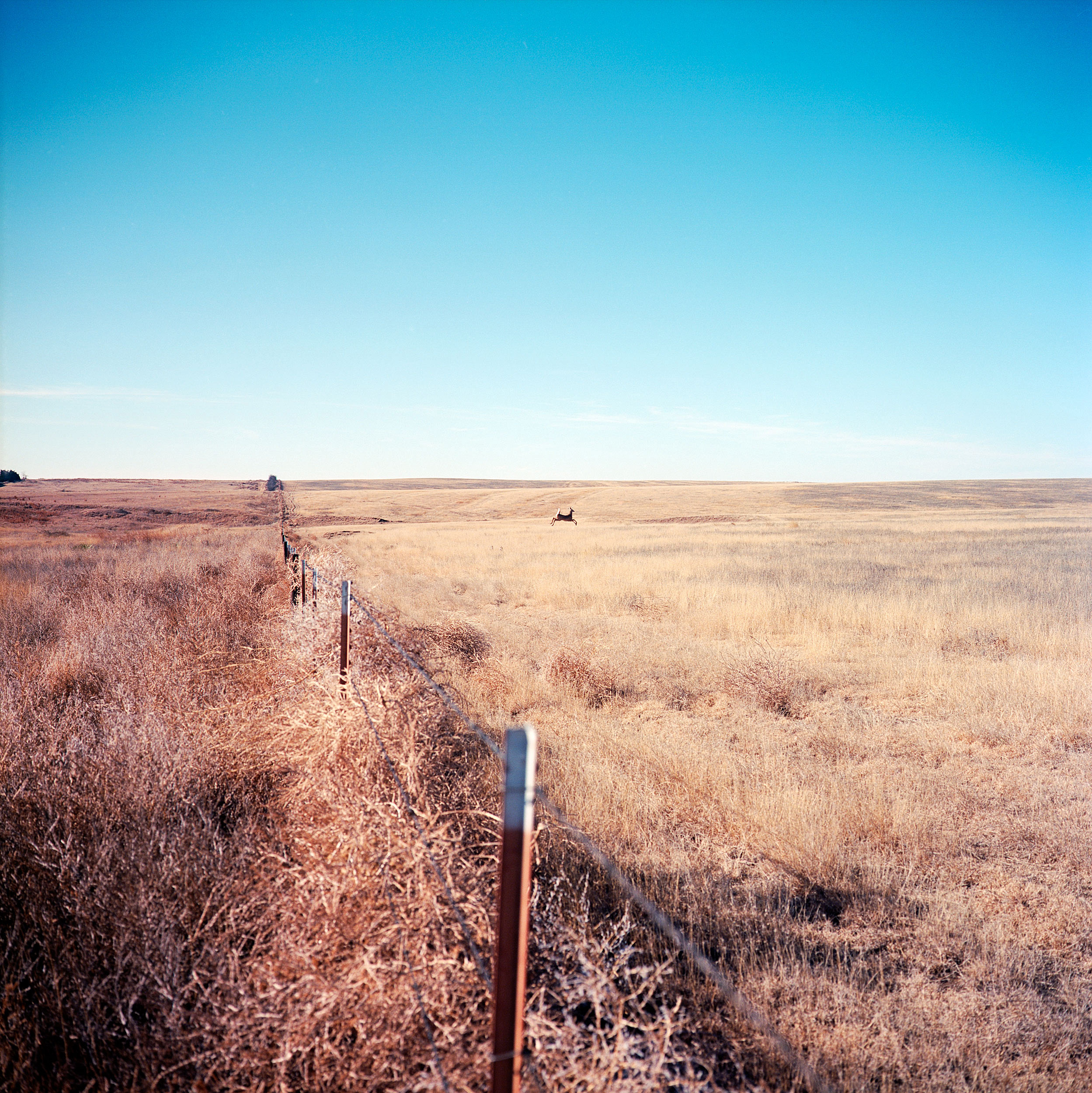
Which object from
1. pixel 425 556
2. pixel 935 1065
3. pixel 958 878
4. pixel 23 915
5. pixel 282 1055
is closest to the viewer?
pixel 282 1055

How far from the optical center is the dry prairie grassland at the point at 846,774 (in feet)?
10.4

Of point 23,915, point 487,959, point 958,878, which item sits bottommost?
point 958,878

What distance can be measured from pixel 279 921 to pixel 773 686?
6559 mm

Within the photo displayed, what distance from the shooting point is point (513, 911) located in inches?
63.2

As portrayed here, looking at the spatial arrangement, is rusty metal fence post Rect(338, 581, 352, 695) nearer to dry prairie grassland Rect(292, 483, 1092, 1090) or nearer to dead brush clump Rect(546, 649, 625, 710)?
dry prairie grassland Rect(292, 483, 1092, 1090)

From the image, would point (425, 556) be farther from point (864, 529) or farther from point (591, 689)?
point (864, 529)

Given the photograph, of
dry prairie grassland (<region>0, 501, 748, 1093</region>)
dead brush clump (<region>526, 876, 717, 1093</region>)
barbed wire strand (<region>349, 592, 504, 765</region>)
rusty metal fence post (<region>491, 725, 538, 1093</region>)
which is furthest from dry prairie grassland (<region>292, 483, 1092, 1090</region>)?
rusty metal fence post (<region>491, 725, 538, 1093</region>)

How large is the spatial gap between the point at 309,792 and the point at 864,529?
3756 cm

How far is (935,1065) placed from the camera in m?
2.82

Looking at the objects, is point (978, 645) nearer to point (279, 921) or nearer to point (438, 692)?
point (438, 692)

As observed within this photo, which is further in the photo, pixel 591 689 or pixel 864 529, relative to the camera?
pixel 864 529

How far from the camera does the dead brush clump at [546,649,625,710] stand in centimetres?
827

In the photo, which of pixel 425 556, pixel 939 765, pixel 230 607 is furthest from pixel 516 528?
pixel 939 765

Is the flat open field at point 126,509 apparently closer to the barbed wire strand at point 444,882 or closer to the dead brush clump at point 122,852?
the dead brush clump at point 122,852
